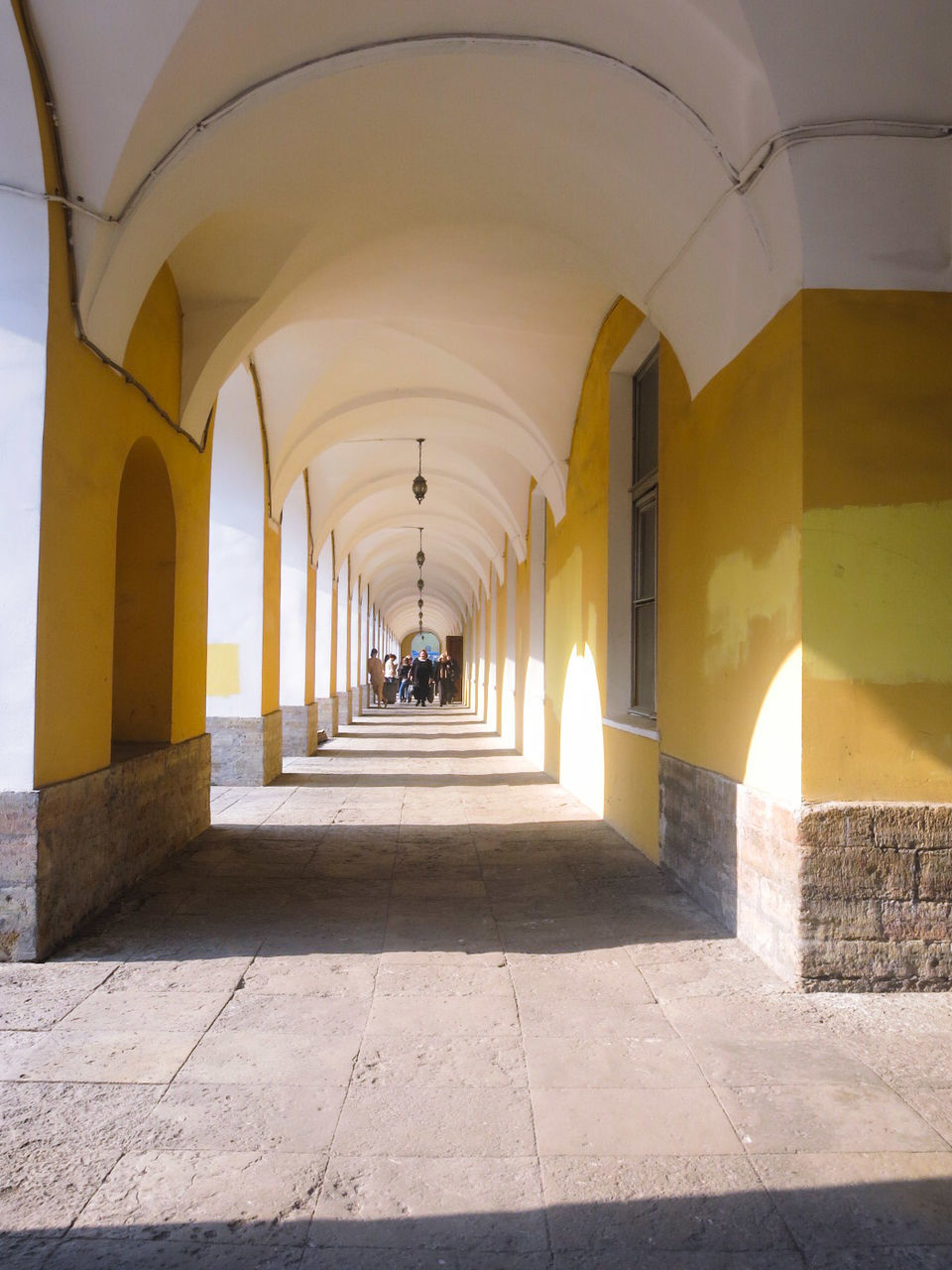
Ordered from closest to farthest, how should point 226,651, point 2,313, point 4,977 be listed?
point 4,977, point 2,313, point 226,651

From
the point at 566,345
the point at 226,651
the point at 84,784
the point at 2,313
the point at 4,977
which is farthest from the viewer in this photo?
the point at 226,651

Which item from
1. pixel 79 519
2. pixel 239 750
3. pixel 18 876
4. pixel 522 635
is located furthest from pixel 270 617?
pixel 18 876

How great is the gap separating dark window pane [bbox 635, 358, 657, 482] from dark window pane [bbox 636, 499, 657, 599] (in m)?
0.26

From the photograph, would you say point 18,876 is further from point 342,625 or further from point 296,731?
point 342,625

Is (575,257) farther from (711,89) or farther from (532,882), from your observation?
(532,882)

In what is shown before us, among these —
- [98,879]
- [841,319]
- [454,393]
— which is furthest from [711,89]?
[454,393]

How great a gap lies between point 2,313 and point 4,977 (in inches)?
104

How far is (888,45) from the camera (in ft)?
11.5

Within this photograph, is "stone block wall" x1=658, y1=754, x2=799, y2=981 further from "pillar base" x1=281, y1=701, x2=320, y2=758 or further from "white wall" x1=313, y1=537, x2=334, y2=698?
"white wall" x1=313, y1=537, x2=334, y2=698

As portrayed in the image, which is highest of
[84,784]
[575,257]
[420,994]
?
[575,257]

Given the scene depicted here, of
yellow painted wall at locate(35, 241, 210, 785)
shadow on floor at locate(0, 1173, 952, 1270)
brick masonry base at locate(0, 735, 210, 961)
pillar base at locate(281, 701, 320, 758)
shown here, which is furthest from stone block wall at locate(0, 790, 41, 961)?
pillar base at locate(281, 701, 320, 758)

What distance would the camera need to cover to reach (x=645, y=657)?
7293 millimetres

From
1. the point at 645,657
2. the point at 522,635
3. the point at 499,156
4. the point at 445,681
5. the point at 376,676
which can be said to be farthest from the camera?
the point at 445,681

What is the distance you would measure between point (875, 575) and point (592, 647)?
4.50 m
